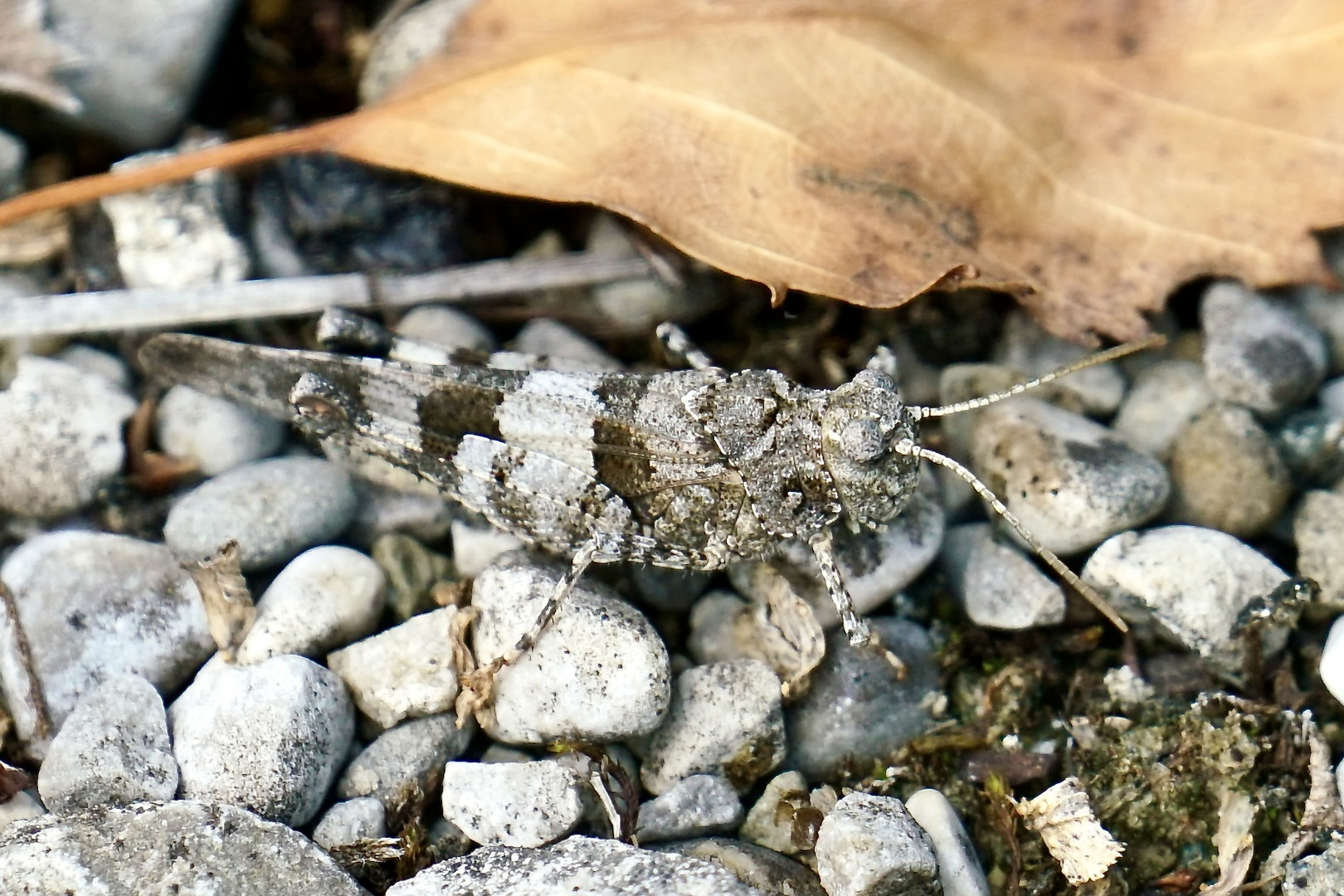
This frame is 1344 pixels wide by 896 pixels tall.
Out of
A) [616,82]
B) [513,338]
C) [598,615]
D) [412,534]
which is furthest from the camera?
[513,338]

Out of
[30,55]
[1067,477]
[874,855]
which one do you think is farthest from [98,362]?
[1067,477]

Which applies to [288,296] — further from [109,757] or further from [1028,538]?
[1028,538]

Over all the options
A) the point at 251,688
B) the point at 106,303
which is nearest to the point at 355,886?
the point at 251,688

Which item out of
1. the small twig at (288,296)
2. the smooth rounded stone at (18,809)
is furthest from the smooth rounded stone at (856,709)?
the smooth rounded stone at (18,809)

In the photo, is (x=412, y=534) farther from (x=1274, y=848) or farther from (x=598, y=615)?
(x=1274, y=848)

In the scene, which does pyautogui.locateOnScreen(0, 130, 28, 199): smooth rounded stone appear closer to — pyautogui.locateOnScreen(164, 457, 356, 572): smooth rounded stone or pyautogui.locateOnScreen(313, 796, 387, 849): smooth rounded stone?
pyautogui.locateOnScreen(164, 457, 356, 572): smooth rounded stone

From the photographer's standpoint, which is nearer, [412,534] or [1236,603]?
[1236,603]
